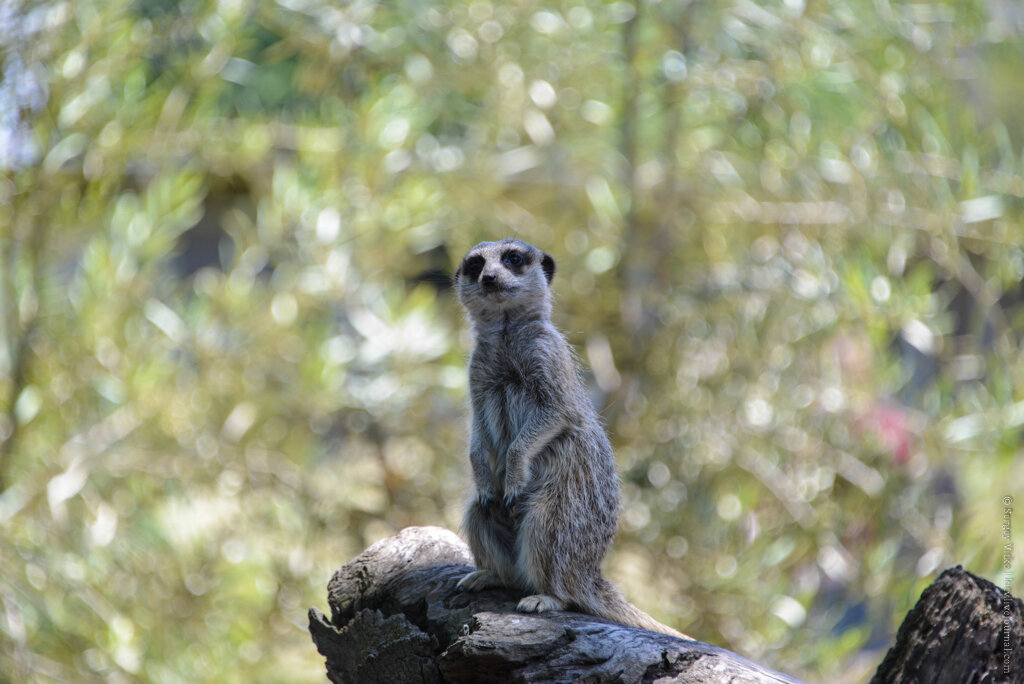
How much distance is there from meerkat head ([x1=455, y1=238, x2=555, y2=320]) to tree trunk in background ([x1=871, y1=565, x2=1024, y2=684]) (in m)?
0.94

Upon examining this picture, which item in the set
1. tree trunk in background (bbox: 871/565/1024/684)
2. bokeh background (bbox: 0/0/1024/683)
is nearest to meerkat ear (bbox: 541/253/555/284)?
tree trunk in background (bbox: 871/565/1024/684)

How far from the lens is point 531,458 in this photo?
1.73m

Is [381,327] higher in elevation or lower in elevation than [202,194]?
lower

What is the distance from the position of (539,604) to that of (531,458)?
29cm

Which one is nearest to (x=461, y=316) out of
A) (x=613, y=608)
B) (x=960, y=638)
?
(x=613, y=608)

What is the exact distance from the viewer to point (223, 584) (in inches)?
123

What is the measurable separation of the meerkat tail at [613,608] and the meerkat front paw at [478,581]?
0.18 metres

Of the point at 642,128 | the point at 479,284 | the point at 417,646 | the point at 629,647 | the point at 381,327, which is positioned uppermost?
the point at 479,284

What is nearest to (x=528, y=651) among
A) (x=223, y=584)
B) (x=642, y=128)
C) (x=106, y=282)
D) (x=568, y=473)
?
(x=568, y=473)

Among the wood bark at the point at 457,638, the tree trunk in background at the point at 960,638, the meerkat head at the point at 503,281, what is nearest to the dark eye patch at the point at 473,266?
the meerkat head at the point at 503,281

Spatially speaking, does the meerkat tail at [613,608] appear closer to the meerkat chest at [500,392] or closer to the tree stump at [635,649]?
the tree stump at [635,649]

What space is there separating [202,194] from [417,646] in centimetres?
245

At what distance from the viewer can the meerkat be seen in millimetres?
1646

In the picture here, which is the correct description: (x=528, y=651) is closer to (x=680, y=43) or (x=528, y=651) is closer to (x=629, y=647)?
(x=629, y=647)
